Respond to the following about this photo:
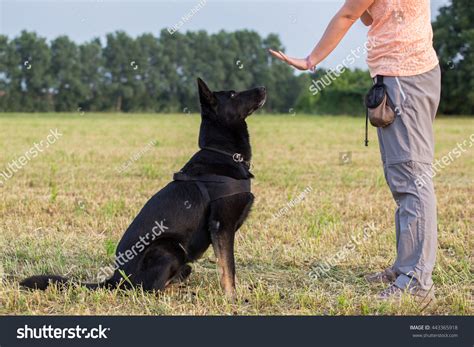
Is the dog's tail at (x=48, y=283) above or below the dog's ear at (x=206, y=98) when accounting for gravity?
below

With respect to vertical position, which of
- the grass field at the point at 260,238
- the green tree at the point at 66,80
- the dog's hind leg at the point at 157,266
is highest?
the green tree at the point at 66,80

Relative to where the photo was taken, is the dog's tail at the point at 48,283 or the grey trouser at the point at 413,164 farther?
the dog's tail at the point at 48,283

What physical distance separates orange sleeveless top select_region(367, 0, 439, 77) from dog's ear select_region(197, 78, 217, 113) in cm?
125

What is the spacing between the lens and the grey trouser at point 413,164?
14.2 ft

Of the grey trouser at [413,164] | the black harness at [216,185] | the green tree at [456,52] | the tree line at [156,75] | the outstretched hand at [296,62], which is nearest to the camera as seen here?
the grey trouser at [413,164]

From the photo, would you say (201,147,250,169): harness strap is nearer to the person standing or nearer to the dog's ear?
the dog's ear

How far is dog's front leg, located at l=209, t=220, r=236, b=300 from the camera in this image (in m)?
4.37

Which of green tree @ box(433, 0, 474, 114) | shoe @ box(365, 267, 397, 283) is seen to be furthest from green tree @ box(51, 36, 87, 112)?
shoe @ box(365, 267, 397, 283)

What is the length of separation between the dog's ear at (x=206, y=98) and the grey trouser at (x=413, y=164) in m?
1.25

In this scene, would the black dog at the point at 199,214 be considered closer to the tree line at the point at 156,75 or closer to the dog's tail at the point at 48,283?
the dog's tail at the point at 48,283

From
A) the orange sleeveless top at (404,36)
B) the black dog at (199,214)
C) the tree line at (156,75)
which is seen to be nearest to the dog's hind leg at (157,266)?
the black dog at (199,214)

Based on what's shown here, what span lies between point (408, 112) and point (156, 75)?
43.1 meters
